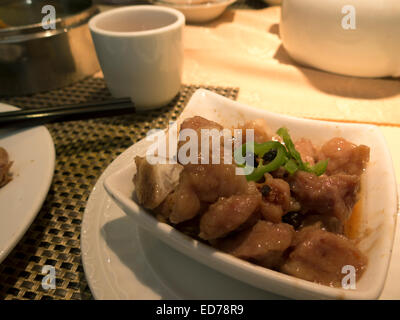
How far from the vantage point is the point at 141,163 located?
0.96 metres

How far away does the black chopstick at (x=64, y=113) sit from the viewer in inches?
55.6

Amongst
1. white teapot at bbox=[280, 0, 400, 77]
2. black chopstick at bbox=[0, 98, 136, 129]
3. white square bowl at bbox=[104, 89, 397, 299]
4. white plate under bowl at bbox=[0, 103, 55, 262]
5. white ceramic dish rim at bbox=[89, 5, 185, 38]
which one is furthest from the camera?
white teapot at bbox=[280, 0, 400, 77]

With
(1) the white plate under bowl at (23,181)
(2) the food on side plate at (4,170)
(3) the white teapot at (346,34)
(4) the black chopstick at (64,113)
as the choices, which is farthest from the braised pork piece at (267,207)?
(3) the white teapot at (346,34)

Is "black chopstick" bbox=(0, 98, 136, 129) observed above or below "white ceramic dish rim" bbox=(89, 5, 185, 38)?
below

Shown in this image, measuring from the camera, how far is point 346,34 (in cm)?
181

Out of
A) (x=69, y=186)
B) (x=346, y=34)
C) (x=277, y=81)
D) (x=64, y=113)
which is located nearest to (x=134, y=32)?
(x=64, y=113)

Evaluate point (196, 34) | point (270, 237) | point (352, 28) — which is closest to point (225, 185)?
point (270, 237)

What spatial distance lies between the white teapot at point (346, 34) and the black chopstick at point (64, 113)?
1.15 metres

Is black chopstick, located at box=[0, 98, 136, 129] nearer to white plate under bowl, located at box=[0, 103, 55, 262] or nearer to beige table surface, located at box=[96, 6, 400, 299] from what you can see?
white plate under bowl, located at box=[0, 103, 55, 262]

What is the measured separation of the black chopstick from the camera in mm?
1413

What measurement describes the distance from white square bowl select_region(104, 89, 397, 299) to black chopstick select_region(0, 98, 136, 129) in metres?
0.45

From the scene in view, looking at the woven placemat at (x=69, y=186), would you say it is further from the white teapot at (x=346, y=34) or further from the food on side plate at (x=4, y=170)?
the white teapot at (x=346, y=34)

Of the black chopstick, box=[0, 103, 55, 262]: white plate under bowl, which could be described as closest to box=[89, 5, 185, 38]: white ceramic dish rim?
the black chopstick

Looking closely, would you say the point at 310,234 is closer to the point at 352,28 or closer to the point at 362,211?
the point at 362,211
